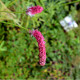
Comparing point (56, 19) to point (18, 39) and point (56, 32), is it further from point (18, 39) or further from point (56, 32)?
point (18, 39)

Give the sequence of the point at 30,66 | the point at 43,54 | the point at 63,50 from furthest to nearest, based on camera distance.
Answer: the point at 63,50 → the point at 30,66 → the point at 43,54

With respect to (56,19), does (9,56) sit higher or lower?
lower

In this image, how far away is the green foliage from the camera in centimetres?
210

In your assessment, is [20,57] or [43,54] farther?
[20,57]

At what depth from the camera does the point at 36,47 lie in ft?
7.75

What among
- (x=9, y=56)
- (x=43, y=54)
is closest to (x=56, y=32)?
(x=9, y=56)

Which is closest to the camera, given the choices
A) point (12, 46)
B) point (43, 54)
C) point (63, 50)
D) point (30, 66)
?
point (43, 54)

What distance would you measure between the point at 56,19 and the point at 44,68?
3.21 feet

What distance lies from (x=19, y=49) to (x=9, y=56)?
0.19 meters

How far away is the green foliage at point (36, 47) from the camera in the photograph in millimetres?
2098

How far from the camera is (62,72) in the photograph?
273cm

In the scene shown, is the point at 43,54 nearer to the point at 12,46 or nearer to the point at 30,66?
the point at 12,46

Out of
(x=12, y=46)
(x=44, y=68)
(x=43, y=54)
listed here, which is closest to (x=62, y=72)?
(x=44, y=68)

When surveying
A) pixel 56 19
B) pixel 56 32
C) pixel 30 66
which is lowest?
pixel 30 66
